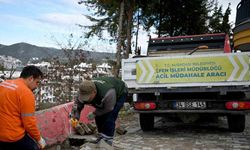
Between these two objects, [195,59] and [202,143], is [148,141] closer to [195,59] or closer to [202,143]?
[202,143]

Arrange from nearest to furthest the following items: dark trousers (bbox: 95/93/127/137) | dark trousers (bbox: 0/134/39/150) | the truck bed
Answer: dark trousers (bbox: 0/134/39/150) → dark trousers (bbox: 95/93/127/137) → the truck bed

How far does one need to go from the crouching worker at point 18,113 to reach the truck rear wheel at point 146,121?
406 centimetres

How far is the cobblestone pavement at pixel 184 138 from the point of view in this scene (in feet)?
20.2

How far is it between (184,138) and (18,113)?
13.6ft

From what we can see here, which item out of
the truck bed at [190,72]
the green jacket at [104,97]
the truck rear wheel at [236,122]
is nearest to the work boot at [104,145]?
the green jacket at [104,97]

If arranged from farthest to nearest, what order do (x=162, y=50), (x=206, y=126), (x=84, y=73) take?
(x=84, y=73) → (x=162, y=50) → (x=206, y=126)

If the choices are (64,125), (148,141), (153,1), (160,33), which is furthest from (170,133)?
(160,33)

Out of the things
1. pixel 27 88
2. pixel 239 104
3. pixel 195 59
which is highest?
pixel 195 59

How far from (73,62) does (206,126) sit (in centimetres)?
493

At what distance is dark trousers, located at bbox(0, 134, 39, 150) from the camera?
3737 millimetres

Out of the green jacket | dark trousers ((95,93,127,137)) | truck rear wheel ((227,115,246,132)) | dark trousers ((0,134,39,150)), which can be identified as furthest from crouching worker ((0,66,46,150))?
truck rear wheel ((227,115,246,132))

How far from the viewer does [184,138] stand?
6938mm

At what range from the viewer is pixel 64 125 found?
648 cm

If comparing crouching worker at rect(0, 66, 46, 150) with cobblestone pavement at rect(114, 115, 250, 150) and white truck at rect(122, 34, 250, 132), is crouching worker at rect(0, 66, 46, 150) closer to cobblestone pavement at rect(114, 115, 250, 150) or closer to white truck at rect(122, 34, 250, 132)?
cobblestone pavement at rect(114, 115, 250, 150)
